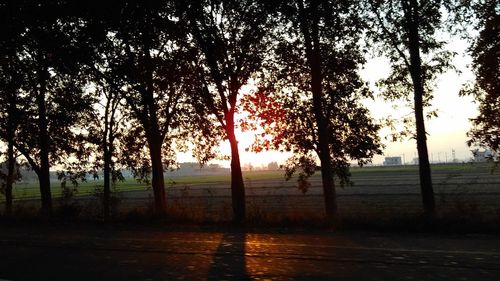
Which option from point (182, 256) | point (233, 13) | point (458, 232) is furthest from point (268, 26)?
point (182, 256)

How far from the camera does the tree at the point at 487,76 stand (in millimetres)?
15117

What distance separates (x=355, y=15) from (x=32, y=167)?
54.4 ft

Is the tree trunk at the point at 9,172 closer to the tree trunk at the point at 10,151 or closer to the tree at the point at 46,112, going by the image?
the tree trunk at the point at 10,151

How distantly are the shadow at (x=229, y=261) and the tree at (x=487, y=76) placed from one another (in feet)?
32.0

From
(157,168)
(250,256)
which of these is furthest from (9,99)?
(250,256)

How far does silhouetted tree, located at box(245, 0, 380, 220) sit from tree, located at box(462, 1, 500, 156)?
3.66 metres

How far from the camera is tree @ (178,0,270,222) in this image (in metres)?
16.8

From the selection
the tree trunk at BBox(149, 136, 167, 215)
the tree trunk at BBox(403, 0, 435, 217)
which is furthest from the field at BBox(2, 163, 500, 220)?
the tree trunk at BBox(149, 136, 167, 215)

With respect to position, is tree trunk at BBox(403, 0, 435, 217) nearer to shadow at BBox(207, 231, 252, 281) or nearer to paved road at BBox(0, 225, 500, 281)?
paved road at BBox(0, 225, 500, 281)

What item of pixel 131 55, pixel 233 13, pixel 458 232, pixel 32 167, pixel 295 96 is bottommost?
pixel 458 232

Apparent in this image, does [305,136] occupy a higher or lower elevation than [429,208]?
higher

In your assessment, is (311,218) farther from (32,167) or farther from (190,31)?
(32,167)

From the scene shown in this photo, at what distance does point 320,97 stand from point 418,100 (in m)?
3.29

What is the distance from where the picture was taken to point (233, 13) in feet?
56.4
